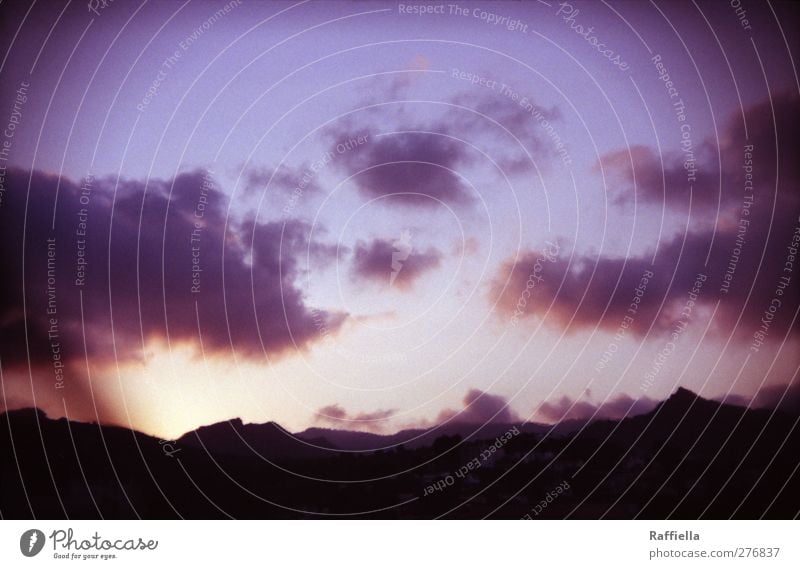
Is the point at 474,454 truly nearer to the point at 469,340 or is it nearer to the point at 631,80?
the point at 469,340

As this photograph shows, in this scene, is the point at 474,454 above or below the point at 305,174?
below

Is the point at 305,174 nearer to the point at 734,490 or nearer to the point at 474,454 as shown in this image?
the point at 474,454

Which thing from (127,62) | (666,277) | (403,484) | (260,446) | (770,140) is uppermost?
(127,62)
